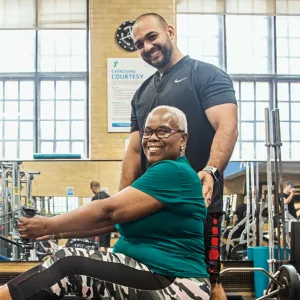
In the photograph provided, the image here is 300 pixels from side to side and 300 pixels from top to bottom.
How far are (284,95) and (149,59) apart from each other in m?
6.07

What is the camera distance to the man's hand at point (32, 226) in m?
1.44

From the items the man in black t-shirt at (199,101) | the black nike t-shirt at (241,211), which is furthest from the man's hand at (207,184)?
the black nike t-shirt at (241,211)

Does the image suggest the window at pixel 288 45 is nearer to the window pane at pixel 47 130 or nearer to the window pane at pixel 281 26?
the window pane at pixel 281 26

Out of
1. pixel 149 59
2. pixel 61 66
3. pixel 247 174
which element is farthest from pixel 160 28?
pixel 61 66

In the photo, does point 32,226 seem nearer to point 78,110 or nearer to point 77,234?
point 77,234

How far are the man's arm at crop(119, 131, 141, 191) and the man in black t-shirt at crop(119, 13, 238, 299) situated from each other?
0.26 feet

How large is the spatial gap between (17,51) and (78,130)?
1422 millimetres

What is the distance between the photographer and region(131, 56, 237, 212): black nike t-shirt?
1.96m

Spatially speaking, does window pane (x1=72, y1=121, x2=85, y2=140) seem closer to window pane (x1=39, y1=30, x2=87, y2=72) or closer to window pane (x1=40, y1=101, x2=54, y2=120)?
window pane (x1=40, y1=101, x2=54, y2=120)

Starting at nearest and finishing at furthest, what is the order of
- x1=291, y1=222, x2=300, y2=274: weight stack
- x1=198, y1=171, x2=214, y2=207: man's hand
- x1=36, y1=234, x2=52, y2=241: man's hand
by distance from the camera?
x1=36, y1=234, x2=52, y2=241: man's hand → x1=198, y1=171, x2=214, y2=207: man's hand → x1=291, y1=222, x2=300, y2=274: weight stack

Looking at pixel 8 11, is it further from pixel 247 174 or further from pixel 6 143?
pixel 247 174

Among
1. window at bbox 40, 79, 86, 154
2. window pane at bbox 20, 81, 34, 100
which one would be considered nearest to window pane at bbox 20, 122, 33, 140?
window at bbox 40, 79, 86, 154

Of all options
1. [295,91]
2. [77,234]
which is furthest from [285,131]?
[77,234]

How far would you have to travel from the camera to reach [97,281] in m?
1.41
